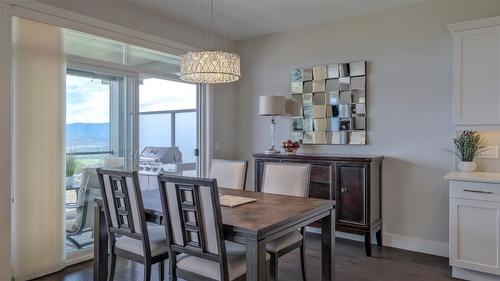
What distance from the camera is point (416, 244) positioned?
3.73 metres

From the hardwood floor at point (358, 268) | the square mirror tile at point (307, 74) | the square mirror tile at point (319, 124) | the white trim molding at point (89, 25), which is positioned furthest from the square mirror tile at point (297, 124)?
the white trim molding at point (89, 25)

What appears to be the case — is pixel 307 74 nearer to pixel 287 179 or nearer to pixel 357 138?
pixel 357 138

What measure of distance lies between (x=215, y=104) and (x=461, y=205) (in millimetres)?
3238

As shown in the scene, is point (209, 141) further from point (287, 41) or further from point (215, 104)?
point (287, 41)

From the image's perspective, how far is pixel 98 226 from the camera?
2.74m

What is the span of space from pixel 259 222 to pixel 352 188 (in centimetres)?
199

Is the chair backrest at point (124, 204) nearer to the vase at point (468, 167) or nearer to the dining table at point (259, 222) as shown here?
the dining table at point (259, 222)

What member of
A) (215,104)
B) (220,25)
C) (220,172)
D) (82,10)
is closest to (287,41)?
(220,25)

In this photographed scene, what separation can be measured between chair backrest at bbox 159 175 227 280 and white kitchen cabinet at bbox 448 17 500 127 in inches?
101

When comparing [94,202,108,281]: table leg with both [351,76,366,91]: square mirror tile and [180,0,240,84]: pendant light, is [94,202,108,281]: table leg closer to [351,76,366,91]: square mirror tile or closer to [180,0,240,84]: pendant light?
[180,0,240,84]: pendant light

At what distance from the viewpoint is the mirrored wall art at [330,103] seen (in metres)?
4.08

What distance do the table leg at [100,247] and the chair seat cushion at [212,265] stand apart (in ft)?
2.92

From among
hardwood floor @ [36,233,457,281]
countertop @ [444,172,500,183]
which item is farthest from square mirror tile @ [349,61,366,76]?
hardwood floor @ [36,233,457,281]

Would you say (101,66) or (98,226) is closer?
(98,226)
